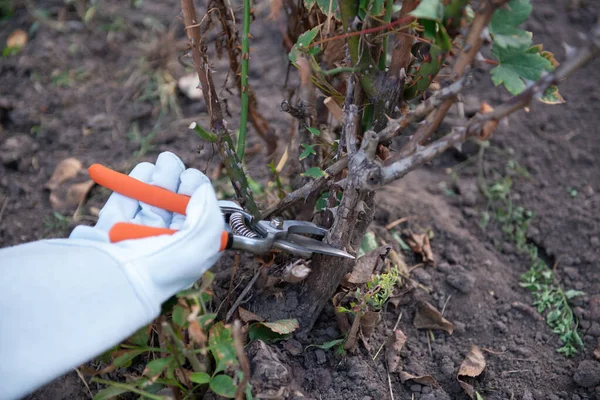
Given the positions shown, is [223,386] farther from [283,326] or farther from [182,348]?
[283,326]

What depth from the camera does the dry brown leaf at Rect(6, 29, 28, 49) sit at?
2.46 m

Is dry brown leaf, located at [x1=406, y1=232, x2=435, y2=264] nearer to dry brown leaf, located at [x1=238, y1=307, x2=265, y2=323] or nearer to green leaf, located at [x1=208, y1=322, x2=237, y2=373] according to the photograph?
dry brown leaf, located at [x1=238, y1=307, x2=265, y2=323]

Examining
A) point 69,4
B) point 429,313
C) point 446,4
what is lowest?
point 429,313

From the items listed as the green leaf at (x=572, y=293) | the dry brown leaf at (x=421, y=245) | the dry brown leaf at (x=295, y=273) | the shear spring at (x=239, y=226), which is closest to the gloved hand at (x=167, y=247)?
the shear spring at (x=239, y=226)

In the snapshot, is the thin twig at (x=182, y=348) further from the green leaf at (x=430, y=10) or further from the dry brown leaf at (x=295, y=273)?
the green leaf at (x=430, y=10)

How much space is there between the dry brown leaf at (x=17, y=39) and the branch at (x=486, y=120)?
2.12 meters

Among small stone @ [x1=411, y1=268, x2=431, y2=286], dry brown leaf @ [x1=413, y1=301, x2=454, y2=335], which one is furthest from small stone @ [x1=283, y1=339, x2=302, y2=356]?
small stone @ [x1=411, y1=268, x2=431, y2=286]

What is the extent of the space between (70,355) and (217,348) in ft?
0.83

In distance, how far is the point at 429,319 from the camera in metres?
1.41

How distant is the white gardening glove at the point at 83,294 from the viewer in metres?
0.89

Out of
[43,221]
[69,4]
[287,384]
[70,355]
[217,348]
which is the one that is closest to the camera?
[70,355]

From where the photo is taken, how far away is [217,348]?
1.00 m

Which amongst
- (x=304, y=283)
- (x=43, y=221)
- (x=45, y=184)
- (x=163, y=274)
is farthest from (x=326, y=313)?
(x=45, y=184)

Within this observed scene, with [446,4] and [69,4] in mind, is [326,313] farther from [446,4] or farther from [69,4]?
[69,4]
